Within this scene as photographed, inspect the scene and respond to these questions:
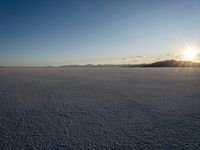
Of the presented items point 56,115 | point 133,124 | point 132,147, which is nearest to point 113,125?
point 133,124

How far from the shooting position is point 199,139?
6.99ft

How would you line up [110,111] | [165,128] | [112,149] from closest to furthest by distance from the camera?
[112,149]
[165,128]
[110,111]

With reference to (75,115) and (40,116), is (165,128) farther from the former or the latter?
(40,116)

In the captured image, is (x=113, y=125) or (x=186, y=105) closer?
(x=113, y=125)

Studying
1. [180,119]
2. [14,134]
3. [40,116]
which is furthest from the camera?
[40,116]

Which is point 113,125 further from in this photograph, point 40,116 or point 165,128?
point 40,116

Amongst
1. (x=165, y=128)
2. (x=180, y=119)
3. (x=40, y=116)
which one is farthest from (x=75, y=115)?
(x=180, y=119)

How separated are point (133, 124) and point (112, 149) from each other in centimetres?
87

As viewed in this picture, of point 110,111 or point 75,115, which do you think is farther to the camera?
point 110,111

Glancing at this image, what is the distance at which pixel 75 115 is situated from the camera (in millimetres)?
3125

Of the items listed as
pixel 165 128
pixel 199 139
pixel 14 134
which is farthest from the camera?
pixel 165 128

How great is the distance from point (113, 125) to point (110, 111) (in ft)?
2.43

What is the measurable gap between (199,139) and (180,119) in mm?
752

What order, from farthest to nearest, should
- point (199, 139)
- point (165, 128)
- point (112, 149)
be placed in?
point (165, 128), point (199, 139), point (112, 149)
